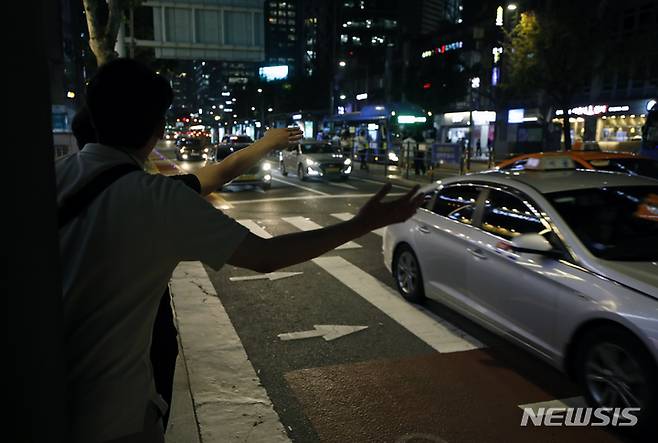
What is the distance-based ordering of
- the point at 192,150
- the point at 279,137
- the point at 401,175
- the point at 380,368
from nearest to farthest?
the point at 279,137, the point at 380,368, the point at 401,175, the point at 192,150

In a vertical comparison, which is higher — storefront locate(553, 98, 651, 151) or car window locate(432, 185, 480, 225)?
storefront locate(553, 98, 651, 151)

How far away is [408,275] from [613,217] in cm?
248

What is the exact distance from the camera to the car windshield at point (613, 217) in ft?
13.8

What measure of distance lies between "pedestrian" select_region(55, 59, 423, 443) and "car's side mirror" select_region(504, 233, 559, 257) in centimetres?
316

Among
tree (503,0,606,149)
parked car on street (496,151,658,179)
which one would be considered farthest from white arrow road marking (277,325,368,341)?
tree (503,0,606,149)

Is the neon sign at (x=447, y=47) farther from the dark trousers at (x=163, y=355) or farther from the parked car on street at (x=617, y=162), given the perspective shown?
the dark trousers at (x=163, y=355)

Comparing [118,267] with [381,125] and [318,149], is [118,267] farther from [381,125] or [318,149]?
[381,125]

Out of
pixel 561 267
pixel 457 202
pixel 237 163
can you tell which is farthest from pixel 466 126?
pixel 237 163

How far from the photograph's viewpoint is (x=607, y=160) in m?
10.9

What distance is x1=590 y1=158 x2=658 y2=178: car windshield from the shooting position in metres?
10.8

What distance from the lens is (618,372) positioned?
3578 millimetres

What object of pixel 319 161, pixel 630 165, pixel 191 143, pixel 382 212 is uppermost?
pixel 382 212

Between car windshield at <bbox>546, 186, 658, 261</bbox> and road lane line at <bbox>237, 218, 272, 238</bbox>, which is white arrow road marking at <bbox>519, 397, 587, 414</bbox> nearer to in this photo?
car windshield at <bbox>546, 186, 658, 261</bbox>

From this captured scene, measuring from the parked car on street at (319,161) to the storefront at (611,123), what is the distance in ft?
51.3
